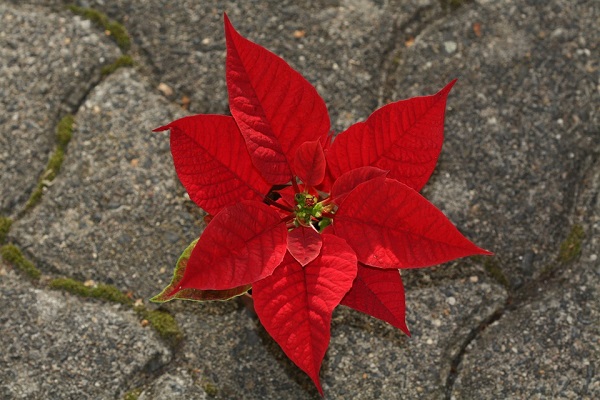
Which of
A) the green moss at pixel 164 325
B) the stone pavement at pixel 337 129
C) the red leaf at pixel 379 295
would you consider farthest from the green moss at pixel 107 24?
the red leaf at pixel 379 295

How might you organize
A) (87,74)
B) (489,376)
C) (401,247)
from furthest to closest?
1. (87,74)
2. (489,376)
3. (401,247)

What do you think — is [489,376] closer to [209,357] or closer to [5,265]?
[209,357]

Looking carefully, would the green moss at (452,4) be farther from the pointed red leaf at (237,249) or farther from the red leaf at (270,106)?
the pointed red leaf at (237,249)

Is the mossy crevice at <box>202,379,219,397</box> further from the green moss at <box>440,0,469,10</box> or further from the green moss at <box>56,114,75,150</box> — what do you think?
the green moss at <box>440,0,469,10</box>

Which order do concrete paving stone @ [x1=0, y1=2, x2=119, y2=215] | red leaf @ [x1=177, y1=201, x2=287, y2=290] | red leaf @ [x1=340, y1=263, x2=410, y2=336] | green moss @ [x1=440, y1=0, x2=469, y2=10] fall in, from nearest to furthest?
red leaf @ [x1=177, y1=201, x2=287, y2=290], red leaf @ [x1=340, y1=263, x2=410, y2=336], concrete paving stone @ [x1=0, y1=2, x2=119, y2=215], green moss @ [x1=440, y1=0, x2=469, y2=10]

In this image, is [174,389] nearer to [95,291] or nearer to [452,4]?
[95,291]

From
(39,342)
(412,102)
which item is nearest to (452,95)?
(412,102)

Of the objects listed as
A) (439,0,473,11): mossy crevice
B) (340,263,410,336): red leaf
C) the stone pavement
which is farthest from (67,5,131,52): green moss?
(340,263,410,336): red leaf
